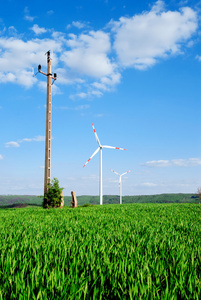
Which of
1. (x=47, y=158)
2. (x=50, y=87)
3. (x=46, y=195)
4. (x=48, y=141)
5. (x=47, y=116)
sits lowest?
(x=46, y=195)

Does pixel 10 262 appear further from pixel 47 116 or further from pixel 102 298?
pixel 47 116

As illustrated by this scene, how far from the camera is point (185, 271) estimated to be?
10.6ft

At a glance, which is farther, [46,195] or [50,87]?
[50,87]

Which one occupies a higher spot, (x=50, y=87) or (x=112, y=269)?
(x=50, y=87)

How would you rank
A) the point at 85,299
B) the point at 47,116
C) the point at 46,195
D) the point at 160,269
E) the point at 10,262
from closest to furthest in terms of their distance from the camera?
A: the point at 85,299
the point at 160,269
the point at 10,262
the point at 46,195
the point at 47,116

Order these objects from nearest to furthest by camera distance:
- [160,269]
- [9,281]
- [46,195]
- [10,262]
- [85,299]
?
[85,299] < [9,281] < [160,269] < [10,262] < [46,195]

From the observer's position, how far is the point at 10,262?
3502 mm

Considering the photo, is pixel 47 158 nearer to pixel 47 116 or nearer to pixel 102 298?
pixel 47 116

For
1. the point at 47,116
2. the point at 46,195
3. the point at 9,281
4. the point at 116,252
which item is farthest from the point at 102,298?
the point at 47,116

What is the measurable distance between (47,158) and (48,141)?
1812 mm

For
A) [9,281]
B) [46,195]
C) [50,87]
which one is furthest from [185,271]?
[50,87]

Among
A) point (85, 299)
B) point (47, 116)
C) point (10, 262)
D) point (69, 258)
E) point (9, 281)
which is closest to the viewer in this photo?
point (85, 299)

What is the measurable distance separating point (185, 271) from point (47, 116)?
2477 centimetres

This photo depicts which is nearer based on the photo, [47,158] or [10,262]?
[10,262]
